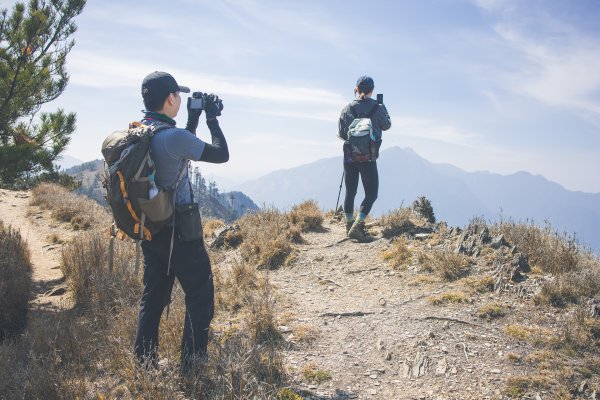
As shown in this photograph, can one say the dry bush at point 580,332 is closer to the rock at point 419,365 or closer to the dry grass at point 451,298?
the dry grass at point 451,298

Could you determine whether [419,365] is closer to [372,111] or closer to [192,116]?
[192,116]

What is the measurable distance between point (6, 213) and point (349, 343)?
530 inches

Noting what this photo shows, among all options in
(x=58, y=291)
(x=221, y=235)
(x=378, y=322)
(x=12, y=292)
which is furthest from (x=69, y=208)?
(x=378, y=322)

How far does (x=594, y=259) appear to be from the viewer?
6.11m

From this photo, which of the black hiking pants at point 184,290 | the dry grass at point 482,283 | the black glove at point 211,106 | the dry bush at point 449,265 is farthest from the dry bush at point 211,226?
the black glove at point 211,106

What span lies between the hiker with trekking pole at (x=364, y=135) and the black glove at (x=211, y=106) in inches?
163

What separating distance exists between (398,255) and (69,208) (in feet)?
34.1

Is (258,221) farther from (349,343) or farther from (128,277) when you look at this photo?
(349,343)

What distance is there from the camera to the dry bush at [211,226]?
380 inches

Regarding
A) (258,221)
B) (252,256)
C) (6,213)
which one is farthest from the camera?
(6,213)

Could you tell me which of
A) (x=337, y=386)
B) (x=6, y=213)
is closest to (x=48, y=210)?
(x=6, y=213)

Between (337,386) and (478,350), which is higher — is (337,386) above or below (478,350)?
below

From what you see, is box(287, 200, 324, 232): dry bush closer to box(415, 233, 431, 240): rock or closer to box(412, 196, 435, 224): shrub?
box(412, 196, 435, 224): shrub

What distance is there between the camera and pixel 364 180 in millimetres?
7641
